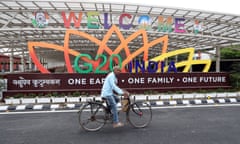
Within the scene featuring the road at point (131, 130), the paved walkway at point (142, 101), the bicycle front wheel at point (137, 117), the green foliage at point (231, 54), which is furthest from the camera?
the green foliage at point (231, 54)

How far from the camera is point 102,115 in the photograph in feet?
15.2

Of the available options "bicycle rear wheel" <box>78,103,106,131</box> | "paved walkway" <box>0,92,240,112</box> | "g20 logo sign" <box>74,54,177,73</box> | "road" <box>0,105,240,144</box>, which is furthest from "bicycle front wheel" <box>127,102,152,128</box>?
"g20 logo sign" <box>74,54,177,73</box>

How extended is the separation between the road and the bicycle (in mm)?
174

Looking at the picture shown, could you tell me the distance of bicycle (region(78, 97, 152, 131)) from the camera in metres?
4.62

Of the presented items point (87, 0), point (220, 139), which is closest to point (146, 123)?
point (220, 139)

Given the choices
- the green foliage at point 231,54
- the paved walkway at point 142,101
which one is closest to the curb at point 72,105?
the paved walkway at point 142,101

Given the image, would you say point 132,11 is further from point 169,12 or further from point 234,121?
point 234,121

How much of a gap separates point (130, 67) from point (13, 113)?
218 inches

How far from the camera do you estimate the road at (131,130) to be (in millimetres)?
4012

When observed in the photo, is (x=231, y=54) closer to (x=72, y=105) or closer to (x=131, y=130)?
(x=72, y=105)

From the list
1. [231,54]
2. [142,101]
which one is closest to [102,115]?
[142,101]

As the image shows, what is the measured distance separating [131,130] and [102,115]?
0.83 metres

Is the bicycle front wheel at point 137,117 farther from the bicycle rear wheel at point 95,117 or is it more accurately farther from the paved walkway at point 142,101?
the paved walkway at point 142,101

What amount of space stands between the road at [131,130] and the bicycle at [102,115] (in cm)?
17
